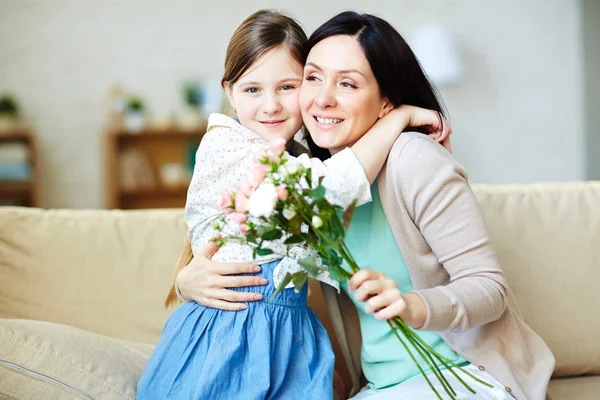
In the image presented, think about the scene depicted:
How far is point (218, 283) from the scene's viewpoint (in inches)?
58.0

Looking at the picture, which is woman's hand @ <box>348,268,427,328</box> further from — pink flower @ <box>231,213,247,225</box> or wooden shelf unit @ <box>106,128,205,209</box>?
wooden shelf unit @ <box>106,128,205,209</box>

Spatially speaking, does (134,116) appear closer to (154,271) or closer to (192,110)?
(192,110)

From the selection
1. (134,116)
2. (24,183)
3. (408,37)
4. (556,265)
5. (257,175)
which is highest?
(408,37)

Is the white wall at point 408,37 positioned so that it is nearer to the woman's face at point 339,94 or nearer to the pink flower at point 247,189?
the woman's face at point 339,94

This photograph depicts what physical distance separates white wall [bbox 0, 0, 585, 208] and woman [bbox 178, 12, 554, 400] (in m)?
4.52

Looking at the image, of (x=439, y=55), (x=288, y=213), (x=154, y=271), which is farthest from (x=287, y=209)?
(x=439, y=55)

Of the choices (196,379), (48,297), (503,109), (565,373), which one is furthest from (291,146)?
(503,109)

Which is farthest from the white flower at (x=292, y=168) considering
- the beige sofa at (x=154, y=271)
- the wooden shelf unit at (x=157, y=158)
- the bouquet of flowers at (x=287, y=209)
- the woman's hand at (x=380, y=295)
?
the wooden shelf unit at (x=157, y=158)

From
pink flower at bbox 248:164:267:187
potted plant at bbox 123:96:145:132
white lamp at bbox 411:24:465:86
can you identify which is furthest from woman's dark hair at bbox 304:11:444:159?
potted plant at bbox 123:96:145:132

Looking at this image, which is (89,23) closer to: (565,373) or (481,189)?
(481,189)

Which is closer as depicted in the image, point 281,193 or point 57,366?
point 281,193

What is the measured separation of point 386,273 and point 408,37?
4.74m

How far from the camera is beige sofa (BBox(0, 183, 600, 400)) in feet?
6.33

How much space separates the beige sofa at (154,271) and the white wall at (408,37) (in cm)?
406
